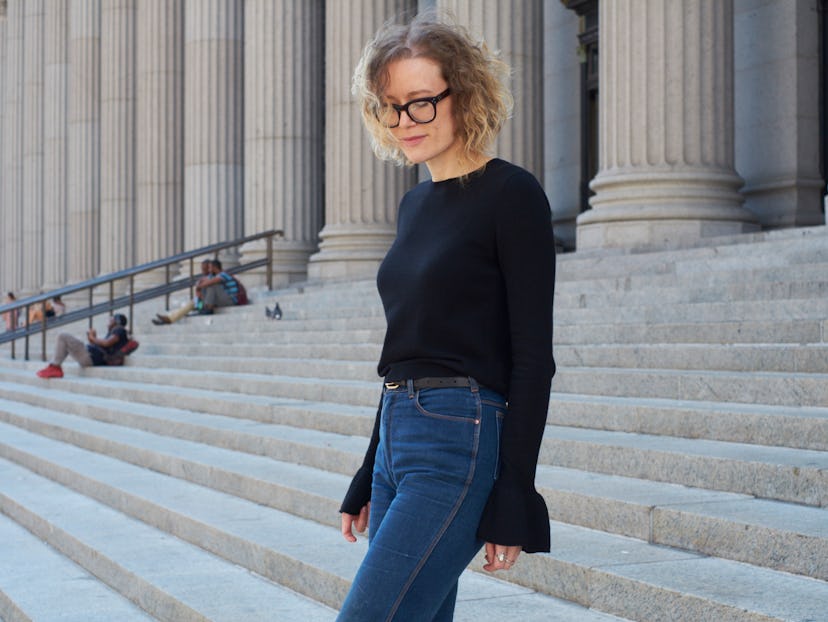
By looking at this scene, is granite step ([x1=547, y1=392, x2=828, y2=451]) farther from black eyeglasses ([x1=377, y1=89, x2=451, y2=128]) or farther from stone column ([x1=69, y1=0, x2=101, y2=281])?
stone column ([x1=69, y1=0, x2=101, y2=281])

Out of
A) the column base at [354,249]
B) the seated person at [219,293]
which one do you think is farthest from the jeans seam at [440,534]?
the seated person at [219,293]

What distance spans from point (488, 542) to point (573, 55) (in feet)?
56.5

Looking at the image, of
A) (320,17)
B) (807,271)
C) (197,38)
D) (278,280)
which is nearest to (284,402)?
(807,271)

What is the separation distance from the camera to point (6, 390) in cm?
1652

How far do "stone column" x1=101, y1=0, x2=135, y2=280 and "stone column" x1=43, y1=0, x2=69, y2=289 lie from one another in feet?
13.3

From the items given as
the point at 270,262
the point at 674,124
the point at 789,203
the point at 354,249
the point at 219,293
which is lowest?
the point at 219,293

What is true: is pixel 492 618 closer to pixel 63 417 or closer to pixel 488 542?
pixel 488 542

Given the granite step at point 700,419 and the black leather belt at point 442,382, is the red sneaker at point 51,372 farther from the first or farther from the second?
the black leather belt at point 442,382

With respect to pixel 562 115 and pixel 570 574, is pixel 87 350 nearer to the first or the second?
pixel 562 115

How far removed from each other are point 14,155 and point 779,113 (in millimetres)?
26644

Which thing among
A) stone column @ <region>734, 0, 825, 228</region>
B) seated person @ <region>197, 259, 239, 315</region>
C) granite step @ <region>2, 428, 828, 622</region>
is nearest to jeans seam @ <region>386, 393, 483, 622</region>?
granite step @ <region>2, 428, 828, 622</region>

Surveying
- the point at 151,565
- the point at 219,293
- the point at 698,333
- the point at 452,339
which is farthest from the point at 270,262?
the point at 452,339

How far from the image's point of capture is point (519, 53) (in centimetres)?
1495

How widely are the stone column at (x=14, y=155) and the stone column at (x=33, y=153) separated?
3.76 ft
